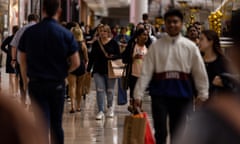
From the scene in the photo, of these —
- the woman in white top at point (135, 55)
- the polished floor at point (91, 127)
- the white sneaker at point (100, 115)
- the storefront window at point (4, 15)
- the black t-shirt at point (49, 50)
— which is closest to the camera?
the black t-shirt at point (49, 50)

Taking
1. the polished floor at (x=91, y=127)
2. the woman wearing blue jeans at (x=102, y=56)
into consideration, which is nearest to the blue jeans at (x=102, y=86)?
the woman wearing blue jeans at (x=102, y=56)

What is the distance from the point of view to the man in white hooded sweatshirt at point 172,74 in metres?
6.58

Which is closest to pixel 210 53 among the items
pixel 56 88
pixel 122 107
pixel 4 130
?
pixel 56 88

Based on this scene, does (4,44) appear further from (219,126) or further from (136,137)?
(219,126)

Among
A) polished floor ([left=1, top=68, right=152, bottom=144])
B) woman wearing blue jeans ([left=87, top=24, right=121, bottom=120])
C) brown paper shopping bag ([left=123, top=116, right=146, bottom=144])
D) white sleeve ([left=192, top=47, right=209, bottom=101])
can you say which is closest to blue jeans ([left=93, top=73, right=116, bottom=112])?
woman wearing blue jeans ([left=87, top=24, right=121, bottom=120])

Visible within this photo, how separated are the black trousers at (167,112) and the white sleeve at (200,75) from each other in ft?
0.57

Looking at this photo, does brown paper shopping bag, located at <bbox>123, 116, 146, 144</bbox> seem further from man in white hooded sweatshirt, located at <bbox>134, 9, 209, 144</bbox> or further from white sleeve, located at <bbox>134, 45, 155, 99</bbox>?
white sleeve, located at <bbox>134, 45, 155, 99</bbox>

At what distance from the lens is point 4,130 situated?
2.05 m

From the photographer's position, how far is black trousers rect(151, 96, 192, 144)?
6.60 m

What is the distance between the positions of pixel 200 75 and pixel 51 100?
150cm

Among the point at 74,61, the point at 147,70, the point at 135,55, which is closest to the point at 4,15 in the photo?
the point at 135,55

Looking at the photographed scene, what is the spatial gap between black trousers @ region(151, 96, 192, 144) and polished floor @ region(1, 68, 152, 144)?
2.27 metres

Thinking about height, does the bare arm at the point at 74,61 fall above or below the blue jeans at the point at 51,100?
above

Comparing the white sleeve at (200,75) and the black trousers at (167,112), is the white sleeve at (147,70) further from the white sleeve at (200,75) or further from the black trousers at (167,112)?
the white sleeve at (200,75)
